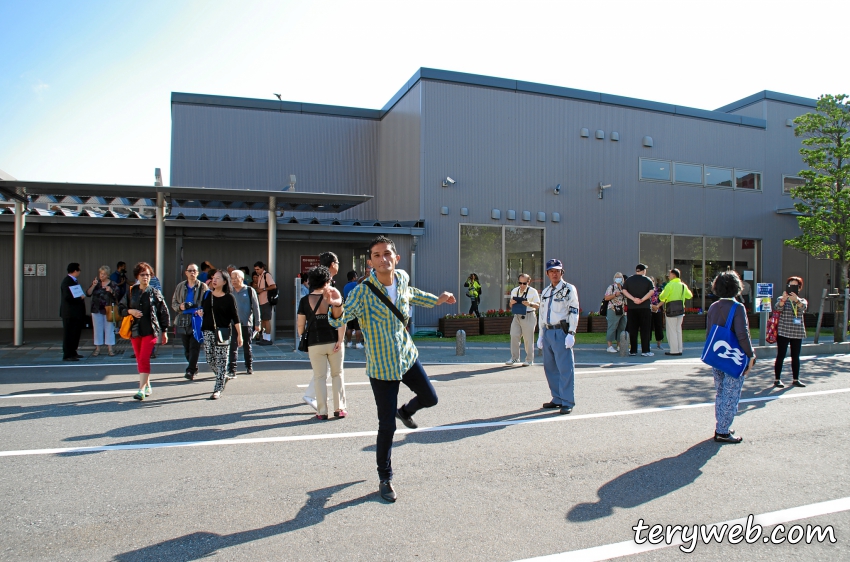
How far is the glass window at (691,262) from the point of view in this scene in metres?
20.4

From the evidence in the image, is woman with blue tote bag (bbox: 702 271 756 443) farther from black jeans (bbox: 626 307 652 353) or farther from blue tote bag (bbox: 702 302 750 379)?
black jeans (bbox: 626 307 652 353)

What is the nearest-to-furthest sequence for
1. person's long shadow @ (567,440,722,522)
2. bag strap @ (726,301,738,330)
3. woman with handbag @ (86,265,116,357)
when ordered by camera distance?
person's long shadow @ (567,440,722,522), bag strap @ (726,301,738,330), woman with handbag @ (86,265,116,357)

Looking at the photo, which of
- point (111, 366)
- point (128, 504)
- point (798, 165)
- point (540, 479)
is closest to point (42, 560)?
point (128, 504)

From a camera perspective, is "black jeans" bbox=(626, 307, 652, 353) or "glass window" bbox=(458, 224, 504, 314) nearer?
"black jeans" bbox=(626, 307, 652, 353)

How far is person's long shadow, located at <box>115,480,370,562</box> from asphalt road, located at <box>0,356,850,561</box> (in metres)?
0.01

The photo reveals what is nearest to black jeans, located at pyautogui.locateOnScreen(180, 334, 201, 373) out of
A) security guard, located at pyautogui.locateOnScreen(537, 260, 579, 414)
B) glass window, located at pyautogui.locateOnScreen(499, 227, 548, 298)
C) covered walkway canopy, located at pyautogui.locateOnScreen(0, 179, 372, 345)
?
covered walkway canopy, located at pyautogui.locateOnScreen(0, 179, 372, 345)

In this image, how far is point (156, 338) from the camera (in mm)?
7609

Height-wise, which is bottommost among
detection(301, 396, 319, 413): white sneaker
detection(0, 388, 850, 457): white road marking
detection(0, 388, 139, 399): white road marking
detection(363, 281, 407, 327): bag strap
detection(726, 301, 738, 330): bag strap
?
detection(0, 388, 850, 457): white road marking

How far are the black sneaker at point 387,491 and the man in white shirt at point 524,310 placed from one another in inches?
252

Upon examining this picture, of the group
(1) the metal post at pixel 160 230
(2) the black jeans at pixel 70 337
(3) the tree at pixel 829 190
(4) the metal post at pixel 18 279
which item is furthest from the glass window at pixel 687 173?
(4) the metal post at pixel 18 279

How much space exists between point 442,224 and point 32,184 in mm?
10157

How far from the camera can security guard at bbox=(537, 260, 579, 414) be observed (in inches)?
276

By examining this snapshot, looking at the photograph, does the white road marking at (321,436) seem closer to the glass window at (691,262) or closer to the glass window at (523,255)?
the glass window at (523,255)

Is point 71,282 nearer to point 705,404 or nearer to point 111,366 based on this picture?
point 111,366
